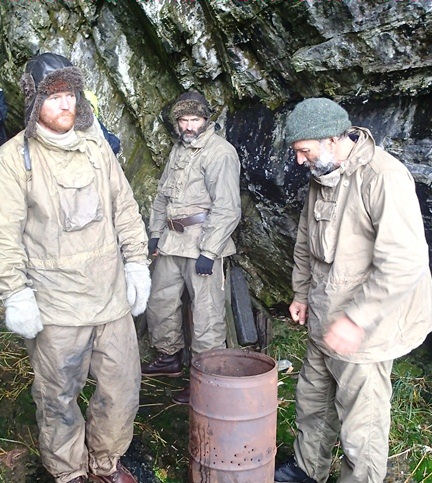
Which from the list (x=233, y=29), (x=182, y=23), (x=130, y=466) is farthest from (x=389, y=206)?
(x=182, y=23)

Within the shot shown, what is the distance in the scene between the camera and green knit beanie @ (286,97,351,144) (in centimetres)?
294

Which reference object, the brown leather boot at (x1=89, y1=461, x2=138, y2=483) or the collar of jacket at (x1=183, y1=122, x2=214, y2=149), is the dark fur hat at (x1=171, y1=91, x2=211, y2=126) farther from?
the brown leather boot at (x1=89, y1=461, x2=138, y2=483)

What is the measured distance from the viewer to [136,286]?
145 inches

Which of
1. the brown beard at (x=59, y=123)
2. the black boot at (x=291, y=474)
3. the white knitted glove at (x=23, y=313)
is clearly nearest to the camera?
the white knitted glove at (x=23, y=313)

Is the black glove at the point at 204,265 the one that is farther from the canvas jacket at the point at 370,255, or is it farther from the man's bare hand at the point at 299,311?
the canvas jacket at the point at 370,255

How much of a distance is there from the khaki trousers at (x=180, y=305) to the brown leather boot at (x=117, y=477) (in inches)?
54.8

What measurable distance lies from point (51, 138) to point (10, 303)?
3.07 ft

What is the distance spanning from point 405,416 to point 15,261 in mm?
3072

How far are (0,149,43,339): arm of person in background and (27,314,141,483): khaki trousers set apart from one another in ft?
0.68

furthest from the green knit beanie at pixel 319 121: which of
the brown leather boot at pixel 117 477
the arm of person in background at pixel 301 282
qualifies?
the brown leather boot at pixel 117 477

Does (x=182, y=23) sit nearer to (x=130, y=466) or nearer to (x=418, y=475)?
(x=130, y=466)

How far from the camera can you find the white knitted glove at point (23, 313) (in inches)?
121

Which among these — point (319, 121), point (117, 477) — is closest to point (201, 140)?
point (319, 121)

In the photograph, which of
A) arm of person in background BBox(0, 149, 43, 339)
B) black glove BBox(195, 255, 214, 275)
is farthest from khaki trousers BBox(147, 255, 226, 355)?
arm of person in background BBox(0, 149, 43, 339)
